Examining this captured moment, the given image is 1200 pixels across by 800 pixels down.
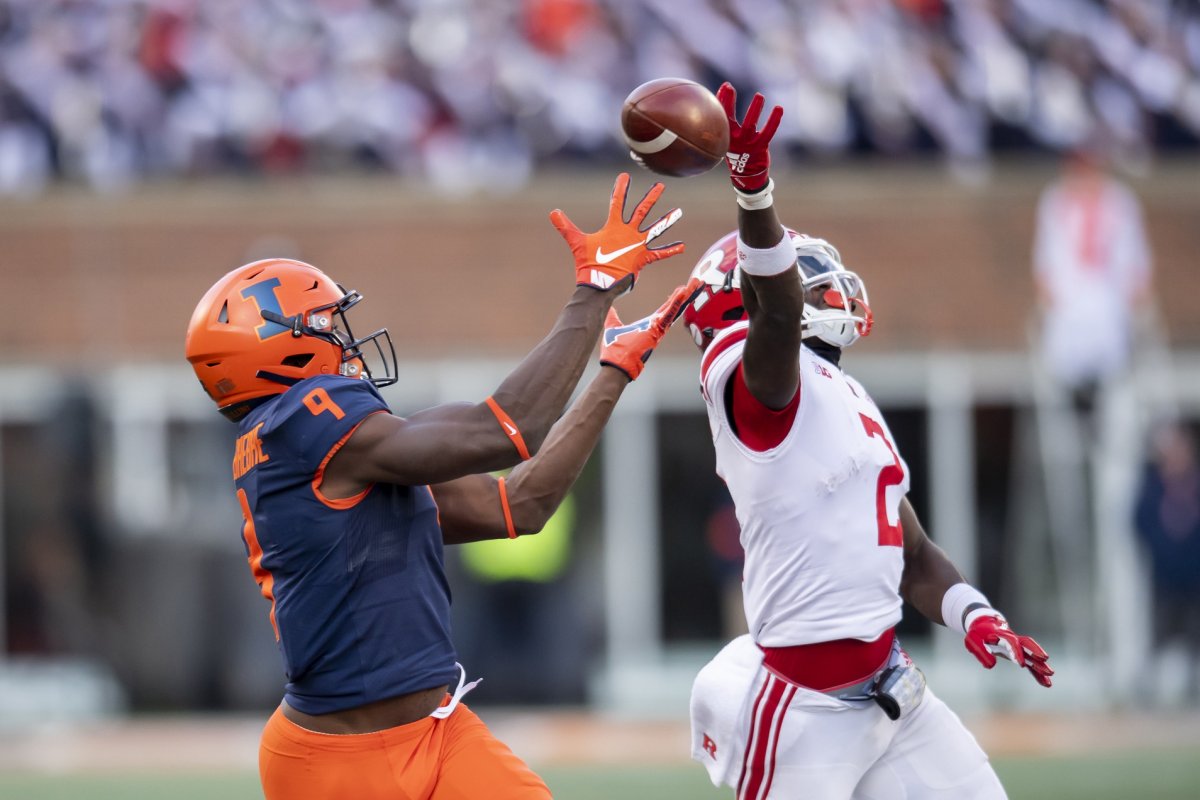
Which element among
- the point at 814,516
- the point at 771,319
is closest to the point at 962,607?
the point at 814,516

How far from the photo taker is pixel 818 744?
4383 millimetres

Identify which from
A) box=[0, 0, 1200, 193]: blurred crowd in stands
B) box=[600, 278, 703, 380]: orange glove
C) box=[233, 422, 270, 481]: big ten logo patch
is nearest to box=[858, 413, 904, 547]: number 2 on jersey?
box=[600, 278, 703, 380]: orange glove

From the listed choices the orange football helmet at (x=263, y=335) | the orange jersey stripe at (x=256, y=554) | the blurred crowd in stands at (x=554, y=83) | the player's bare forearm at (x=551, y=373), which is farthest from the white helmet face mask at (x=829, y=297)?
the blurred crowd in stands at (x=554, y=83)

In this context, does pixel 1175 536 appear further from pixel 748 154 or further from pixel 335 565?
pixel 335 565

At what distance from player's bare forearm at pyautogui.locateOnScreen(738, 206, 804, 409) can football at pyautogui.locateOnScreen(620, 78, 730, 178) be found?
0.60ft

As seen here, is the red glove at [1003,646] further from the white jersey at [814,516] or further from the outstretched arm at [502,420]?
the outstretched arm at [502,420]

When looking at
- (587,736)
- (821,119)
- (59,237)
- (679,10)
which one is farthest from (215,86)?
(587,736)

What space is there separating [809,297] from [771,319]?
488mm

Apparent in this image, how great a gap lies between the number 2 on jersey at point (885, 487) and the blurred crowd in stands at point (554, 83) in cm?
989

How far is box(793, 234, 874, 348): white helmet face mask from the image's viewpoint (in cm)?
461

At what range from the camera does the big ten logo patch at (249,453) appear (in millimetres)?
4227

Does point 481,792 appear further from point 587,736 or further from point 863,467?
point 587,736

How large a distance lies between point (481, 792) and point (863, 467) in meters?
1.30

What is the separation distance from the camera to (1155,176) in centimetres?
1428
